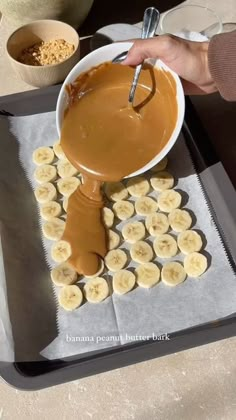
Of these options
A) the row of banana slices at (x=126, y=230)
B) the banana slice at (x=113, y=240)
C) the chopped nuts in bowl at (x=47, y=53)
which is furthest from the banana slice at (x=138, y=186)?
the chopped nuts in bowl at (x=47, y=53)

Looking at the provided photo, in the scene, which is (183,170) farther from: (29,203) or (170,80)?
(29,203)

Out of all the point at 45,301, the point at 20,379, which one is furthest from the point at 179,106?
the point at 20,379

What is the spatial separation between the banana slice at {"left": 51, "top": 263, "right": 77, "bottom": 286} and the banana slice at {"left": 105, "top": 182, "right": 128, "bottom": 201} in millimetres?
193

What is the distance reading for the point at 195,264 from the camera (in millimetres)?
1006

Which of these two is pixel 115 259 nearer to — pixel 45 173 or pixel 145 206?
pixel 145 206

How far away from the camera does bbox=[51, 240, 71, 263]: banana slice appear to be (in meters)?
1.04

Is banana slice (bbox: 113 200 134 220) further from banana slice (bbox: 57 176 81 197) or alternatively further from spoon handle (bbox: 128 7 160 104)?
spoon handle (bbox: 128 7 160 104)

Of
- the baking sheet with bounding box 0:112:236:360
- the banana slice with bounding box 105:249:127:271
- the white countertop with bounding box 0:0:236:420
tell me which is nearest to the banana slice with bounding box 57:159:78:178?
the baking sheet with bounding box 0:112:236:360

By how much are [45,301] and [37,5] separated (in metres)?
0.69

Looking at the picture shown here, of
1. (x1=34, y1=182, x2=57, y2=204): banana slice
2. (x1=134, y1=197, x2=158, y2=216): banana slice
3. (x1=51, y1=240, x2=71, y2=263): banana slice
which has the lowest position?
(x1=51, y1=240, x2=71, y2=263): banana slice

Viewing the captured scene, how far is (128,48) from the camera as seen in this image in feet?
3.33

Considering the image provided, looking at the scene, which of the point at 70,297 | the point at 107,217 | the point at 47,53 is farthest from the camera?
the point at 47,53

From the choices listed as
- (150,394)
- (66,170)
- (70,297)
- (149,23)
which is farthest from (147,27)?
(150,394)

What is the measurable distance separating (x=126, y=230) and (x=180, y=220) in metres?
0.12
